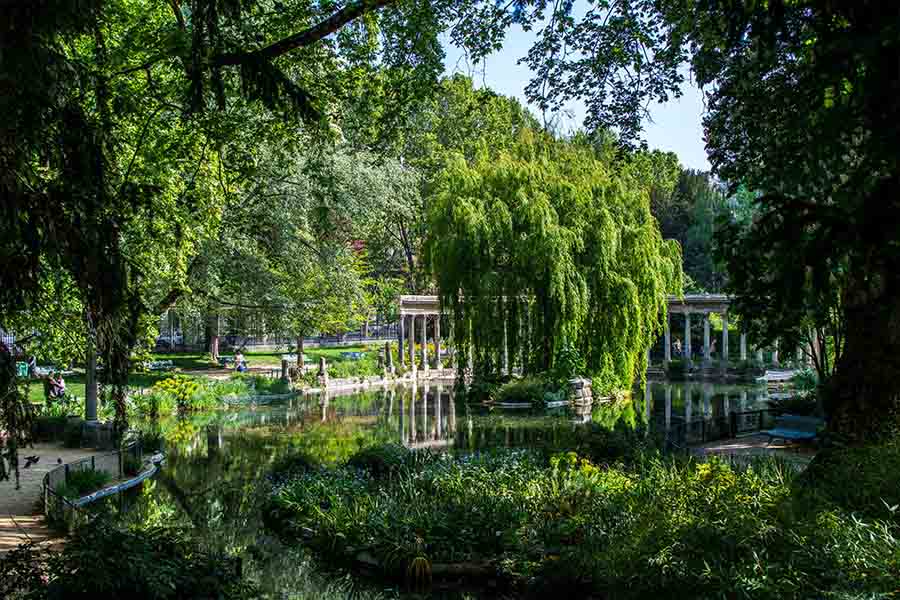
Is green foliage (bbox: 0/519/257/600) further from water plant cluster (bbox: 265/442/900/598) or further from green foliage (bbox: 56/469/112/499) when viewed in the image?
green foliage (bbox: 56/469/112/499)

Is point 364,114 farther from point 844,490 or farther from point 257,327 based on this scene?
point 257,327

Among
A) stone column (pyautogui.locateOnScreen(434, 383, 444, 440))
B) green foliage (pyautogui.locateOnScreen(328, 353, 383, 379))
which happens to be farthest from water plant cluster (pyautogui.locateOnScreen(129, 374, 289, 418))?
stone column (pyautogui.locateOnScreen(434, 383, 444, 440))

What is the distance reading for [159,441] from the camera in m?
17.8

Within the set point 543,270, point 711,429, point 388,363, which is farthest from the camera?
point 388,363

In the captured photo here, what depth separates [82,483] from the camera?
13242 mm

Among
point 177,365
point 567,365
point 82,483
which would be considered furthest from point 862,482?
point 177,365

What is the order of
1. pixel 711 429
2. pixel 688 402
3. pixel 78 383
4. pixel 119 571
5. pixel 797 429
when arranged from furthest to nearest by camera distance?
pixel 688 402 < pixel 78 383 < pixel 711 429 < pixel 797 429 < pixel 119 571

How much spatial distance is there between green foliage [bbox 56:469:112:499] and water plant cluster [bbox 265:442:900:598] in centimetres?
280

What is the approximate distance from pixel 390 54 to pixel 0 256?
20.1ft

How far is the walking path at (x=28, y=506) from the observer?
33.3 feet

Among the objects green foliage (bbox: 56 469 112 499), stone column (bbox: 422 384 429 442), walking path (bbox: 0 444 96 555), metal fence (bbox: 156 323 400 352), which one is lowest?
stone column (bbox: 422 384 429 442)

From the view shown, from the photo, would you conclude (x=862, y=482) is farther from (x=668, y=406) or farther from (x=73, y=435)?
(x=668, y=406)

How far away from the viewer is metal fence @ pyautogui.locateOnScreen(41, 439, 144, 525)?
35.3 ft

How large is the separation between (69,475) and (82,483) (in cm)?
23
